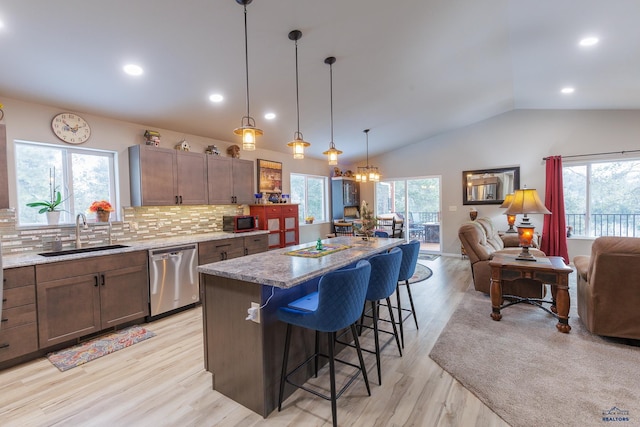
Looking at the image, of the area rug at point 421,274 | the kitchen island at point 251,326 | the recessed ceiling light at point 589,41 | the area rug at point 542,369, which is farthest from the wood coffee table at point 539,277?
the recessed ceiling light at point 589,41

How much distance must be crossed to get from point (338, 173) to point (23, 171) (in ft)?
19.1

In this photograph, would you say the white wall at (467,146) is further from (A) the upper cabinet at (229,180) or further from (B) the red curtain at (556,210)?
(A) the upper cabinet at (229,180)

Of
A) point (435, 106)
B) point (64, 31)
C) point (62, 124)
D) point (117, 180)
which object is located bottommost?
point (117, 180)

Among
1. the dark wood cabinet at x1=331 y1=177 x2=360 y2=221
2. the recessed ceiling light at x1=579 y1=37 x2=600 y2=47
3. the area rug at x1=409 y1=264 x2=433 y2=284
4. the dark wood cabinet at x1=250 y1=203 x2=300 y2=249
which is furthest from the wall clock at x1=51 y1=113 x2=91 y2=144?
the recessed ceiling light at x1=579 y1=37 x2=600 y2=47

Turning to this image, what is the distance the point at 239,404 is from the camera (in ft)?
6.90

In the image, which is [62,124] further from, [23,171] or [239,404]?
[239,404]

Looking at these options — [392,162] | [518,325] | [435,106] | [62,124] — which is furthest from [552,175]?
[62,124]

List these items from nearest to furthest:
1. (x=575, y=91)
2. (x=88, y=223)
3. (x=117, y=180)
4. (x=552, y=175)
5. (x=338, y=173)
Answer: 1. (x=88, y=223)
2. (x=117, y=180)
3. (x=575, y=91)
4. (x=552, y=175)
5. (x=338, y=173)

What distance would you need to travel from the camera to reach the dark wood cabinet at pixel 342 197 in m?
7.67

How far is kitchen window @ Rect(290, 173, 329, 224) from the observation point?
677cm

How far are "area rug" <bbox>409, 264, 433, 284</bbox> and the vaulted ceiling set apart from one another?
9.40 feet

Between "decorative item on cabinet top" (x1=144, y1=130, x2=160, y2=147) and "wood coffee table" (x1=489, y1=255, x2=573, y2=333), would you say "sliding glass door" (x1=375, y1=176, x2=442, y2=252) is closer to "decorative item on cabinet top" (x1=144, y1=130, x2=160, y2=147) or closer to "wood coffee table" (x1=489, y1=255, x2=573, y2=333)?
"wood coffee table" (x1=489, y1=255, x2=573, y2=333)

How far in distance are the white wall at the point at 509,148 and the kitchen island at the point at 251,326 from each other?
5.57 metres

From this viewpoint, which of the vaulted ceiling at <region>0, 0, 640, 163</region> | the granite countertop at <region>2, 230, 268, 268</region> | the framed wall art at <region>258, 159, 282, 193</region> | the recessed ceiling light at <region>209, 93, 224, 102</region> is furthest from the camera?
the framed wall art at <region>258, 159, 282, 193</region>
